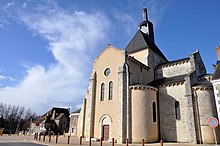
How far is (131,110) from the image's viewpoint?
19375mm

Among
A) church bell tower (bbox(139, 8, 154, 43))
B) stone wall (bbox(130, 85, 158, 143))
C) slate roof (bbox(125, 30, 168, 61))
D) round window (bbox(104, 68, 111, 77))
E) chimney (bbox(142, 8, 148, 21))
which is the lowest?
stone wall (bbox(130, 85, 158, 143))

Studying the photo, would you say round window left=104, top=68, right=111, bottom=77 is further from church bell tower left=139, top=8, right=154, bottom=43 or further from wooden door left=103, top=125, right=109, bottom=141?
church bell tower left=139, top=8, right=154, bottom=43

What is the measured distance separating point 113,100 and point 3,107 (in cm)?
6968

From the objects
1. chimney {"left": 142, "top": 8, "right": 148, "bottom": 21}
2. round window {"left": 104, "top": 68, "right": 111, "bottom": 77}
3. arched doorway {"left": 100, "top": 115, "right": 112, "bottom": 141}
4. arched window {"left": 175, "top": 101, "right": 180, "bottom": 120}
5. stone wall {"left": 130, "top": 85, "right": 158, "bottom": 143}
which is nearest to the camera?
stone wall {"left": 130, "top": 85, "right": 158, "bottom": 143}

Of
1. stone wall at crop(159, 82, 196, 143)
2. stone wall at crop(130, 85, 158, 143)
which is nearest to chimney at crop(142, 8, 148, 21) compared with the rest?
stone wall at crop(159, 82, 196, 143)

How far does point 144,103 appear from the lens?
19516mm

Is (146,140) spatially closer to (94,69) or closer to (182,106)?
(182,106)

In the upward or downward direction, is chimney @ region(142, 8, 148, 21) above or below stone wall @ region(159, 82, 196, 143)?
above

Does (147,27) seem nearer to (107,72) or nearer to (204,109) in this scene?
(107,72)

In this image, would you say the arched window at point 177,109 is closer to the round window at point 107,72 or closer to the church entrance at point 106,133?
the church entrance at point 106,133

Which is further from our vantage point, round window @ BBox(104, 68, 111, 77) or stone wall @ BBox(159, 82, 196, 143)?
round window @ BBox(104, 68, 111, 77)

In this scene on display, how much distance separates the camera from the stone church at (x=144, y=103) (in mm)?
18422

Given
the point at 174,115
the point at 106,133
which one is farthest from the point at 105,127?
the point at 174,115

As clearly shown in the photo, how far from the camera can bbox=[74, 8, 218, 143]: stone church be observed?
18.4 metres
